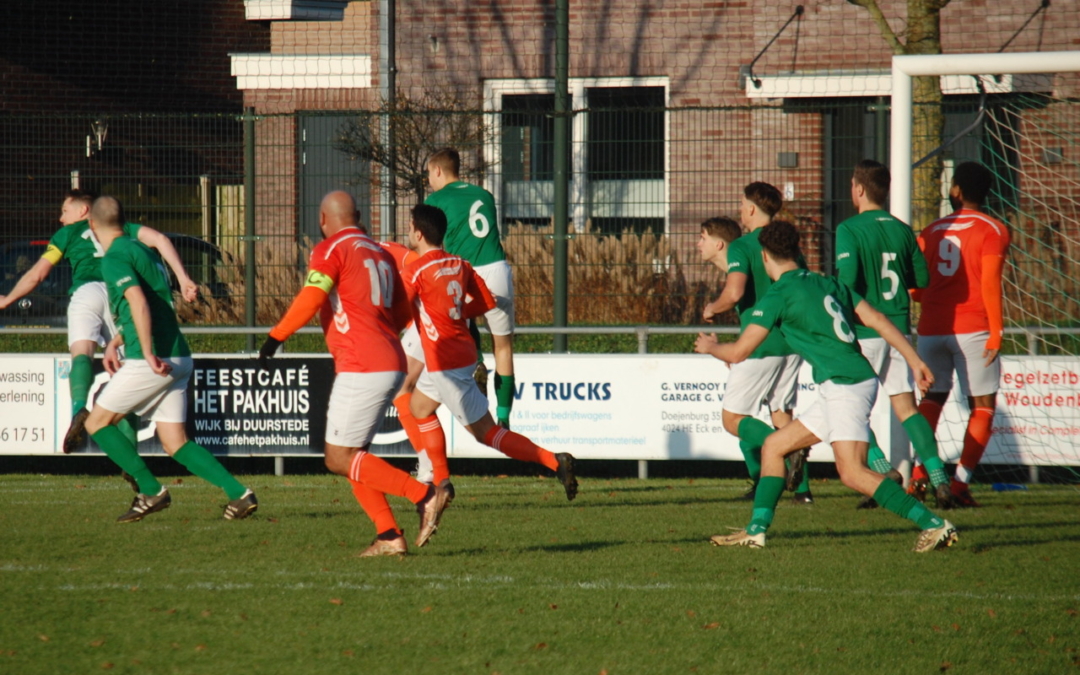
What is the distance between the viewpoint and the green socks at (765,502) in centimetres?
751

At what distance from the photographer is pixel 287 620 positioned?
18.7 ft

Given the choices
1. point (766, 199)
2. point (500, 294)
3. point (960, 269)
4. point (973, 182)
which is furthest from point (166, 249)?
point (973, 182)

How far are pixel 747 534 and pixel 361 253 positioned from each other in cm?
273

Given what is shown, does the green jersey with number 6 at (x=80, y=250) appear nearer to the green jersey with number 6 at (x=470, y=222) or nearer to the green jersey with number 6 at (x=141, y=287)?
the green jersey with number 6 at (x=141, y=287)

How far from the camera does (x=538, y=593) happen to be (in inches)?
248

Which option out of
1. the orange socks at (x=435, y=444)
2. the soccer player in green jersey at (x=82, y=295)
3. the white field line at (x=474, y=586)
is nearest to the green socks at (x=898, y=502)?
the white field line at (x=474, y=586)

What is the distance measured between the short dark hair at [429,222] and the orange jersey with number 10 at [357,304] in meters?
0.92

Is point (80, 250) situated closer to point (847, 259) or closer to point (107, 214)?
point (107, 214)

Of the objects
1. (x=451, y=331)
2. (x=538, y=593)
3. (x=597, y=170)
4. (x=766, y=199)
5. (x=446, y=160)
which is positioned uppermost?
(x=597, y=170)

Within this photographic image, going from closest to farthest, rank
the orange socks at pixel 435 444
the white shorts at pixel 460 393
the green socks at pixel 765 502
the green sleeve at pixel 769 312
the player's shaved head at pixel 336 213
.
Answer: the green sleeve at pixel 769 312
the player's shaved head at pixel 336 213
the green socks at pixel 765 502
the white shorts at pixel 460 393
the orange socks at pixel 435 444

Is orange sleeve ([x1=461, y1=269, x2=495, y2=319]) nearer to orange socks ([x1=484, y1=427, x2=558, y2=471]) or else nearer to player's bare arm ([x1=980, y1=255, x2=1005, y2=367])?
orange socks ([x1=484, y1=427, x2=558, y2=471])

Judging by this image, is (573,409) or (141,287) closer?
(141,287)

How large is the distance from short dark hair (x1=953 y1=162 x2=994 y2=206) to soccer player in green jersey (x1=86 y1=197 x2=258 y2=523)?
17.8ft

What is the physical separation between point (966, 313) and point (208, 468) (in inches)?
209
